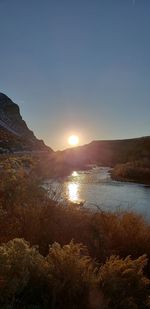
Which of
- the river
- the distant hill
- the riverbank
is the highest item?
the distant hill

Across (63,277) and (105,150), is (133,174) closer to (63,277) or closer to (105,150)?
(63,277)

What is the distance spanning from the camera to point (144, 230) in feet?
39.5

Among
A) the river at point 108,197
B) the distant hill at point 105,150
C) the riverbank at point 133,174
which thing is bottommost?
the river at point 108,197

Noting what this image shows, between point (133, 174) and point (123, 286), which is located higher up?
point (133, 174)

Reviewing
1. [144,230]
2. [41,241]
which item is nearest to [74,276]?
[41,241]

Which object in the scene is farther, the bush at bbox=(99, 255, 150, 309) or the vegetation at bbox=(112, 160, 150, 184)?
the vegetation at bbox=(112, 160, 150, 184)

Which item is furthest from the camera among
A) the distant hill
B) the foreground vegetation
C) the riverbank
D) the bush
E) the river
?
the distant hill

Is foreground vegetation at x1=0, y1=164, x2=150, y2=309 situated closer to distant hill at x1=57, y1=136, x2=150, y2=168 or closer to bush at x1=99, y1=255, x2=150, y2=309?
bush at x1=99, y1=255, x2=150, y2=309

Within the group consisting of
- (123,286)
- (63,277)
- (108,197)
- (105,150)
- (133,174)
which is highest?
(105,150)

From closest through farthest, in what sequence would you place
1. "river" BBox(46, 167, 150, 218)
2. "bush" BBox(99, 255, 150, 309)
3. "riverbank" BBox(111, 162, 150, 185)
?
"bush" BBox(99, 255, 150, 309) < "river" BBox(46, 167, 150, 218) < "riverbank" BBox(111, 162, 150, 185)

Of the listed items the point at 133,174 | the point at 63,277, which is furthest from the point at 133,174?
the point at 63,277

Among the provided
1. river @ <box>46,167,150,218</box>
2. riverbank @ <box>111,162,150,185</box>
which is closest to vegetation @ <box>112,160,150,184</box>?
riverbank @ <box>111,162,150,185</box>

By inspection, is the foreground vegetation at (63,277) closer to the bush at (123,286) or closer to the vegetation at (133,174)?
the bush at (123,286)

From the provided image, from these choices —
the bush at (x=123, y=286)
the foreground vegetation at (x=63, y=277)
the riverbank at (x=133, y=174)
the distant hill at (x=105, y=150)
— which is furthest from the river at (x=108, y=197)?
the distant hill at (x=105, y=150)
